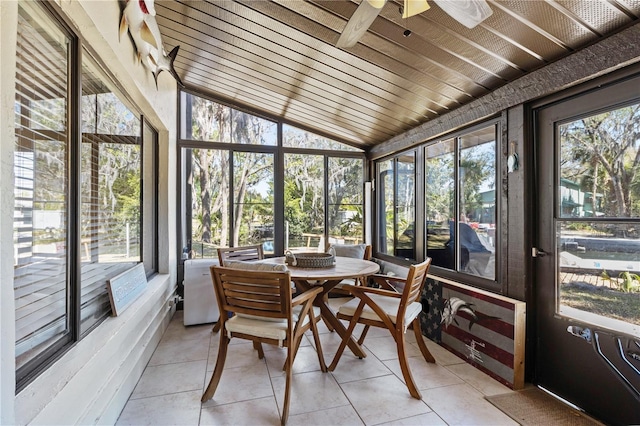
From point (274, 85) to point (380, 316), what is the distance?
2.61 meters

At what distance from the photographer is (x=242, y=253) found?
3627 millimetres

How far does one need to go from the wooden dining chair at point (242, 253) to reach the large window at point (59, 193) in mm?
1234

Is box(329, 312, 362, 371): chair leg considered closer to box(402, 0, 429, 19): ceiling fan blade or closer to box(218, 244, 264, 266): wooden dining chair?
box(218, 244, 264, 266): wooden dining chair

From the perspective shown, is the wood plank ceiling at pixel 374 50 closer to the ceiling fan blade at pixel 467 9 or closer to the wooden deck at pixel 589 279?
the ceiling fan blade at pixel 467 9

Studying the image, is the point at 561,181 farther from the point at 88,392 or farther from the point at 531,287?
the point at 88,392

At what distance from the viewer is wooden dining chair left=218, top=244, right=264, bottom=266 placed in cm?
345

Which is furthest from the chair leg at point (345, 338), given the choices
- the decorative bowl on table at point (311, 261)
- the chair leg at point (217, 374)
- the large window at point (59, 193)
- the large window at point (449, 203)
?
the large window at point (59, 193)

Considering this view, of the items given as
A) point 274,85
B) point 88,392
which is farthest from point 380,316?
point 274,85

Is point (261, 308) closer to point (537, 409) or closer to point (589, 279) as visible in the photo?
point (537, 409)

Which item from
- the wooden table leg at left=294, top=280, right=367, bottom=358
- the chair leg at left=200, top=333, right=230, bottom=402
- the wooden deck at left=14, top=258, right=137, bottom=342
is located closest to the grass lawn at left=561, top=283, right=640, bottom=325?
the wooden table leg at left=294, top=280, right=367, bottom=358

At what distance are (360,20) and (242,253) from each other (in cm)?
276

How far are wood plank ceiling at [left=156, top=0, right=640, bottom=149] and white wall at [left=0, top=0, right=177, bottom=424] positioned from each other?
0.62 m

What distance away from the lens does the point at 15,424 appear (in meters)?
1.01

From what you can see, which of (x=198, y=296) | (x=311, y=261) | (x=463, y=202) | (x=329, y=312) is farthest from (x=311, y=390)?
(x=463, y=202)
